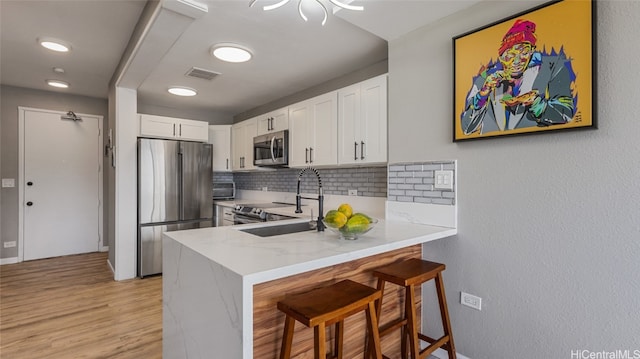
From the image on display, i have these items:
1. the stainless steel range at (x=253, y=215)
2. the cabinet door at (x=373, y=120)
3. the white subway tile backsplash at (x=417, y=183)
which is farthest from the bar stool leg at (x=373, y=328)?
the stainless steel range at (x=253, y=215)

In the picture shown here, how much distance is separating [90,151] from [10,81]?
4.14 feet

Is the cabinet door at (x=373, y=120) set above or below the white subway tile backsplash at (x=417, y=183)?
above

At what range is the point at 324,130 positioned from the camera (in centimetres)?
313

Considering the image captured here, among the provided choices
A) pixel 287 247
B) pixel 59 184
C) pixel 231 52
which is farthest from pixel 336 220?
pixel 59 184

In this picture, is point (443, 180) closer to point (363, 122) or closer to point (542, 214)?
point (542, 214)

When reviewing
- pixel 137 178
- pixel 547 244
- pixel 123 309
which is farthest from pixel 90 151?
pixel 547 244

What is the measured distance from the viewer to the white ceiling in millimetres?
2100

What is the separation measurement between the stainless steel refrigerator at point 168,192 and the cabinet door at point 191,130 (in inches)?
10.8

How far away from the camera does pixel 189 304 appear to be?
1.50 metres

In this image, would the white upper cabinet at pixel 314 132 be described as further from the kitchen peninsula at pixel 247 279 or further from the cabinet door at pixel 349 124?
the kitchen peninsula at pixel 247 279

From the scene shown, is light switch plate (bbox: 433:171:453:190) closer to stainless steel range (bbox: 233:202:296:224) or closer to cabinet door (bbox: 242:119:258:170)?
stainless steel range (bbox: 233:202:296:224)

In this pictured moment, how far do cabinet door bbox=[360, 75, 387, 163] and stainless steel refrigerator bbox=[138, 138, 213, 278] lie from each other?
2.53m

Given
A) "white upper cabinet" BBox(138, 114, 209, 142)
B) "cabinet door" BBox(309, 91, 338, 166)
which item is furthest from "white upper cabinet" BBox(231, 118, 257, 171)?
"cabinet door" BBox(309, 91, 338, 166)

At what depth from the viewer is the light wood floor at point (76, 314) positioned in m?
2.17
